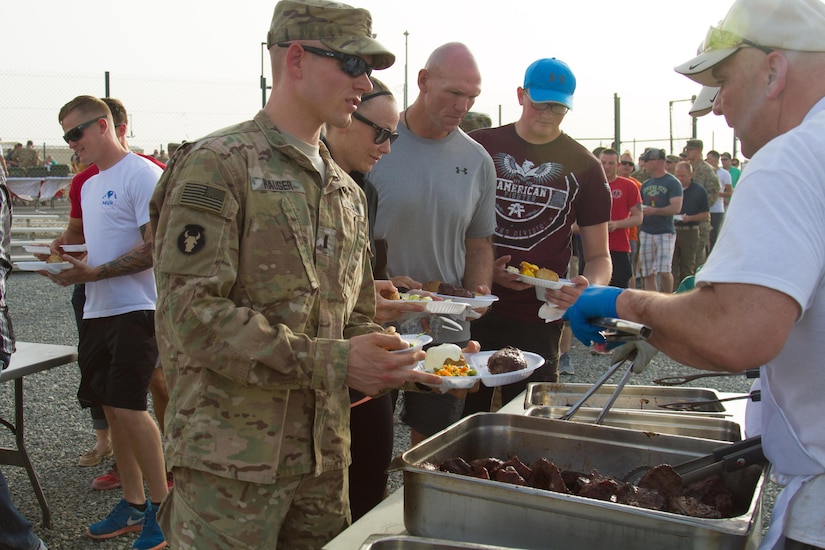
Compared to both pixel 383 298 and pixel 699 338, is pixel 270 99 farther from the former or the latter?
pixel 699 338

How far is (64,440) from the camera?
491cm

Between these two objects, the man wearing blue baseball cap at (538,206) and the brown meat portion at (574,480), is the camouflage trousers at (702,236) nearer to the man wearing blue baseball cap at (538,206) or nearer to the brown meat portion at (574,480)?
the man wearing blue baseball cap at (538,206)

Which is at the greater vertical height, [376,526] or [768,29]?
[768,29]

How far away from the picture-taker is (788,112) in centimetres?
141

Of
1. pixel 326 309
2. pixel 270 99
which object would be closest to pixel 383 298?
pixel 326 309

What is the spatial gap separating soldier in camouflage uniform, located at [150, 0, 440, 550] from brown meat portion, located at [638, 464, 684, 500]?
23.2 inches

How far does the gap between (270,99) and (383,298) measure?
0.92m

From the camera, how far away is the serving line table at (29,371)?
3596 millimetres

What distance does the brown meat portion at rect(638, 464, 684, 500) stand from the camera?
1.64 metres

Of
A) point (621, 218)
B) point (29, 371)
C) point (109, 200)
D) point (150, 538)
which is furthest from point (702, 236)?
point (29, 371)

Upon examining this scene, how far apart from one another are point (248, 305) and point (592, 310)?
82cm

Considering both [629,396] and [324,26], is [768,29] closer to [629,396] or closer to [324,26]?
[324,26]

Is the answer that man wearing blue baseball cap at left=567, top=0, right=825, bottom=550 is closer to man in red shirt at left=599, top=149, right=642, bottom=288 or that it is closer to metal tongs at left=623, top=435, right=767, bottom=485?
metal tongs at left=623, top=435, right=767, bottom=485

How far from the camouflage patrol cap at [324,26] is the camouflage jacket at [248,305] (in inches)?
9.0
